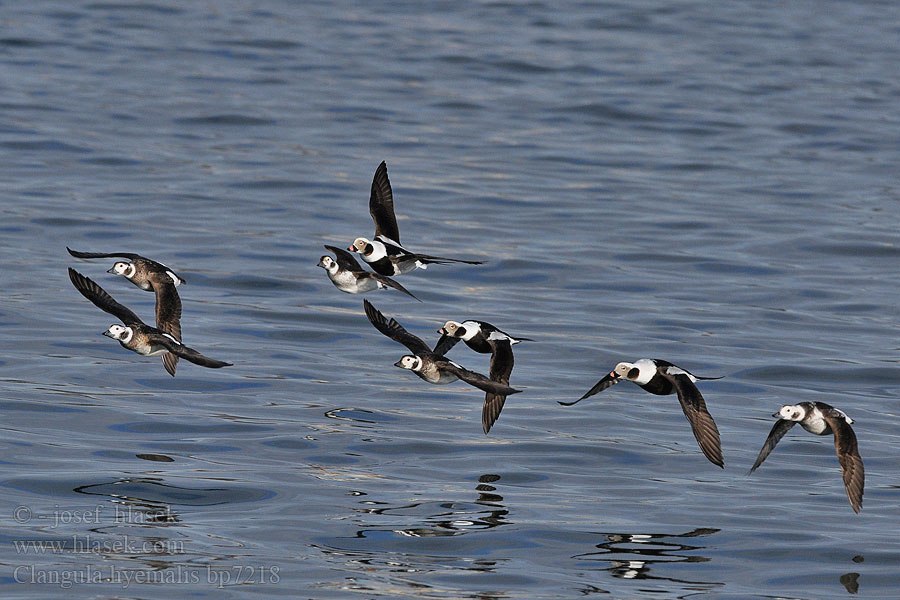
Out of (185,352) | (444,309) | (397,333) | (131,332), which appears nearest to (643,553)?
(397,333)

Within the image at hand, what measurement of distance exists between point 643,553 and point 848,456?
1897mm

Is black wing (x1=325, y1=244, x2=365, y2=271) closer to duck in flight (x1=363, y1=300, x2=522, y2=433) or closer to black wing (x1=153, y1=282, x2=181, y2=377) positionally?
duck in flight (x1=363, y1=300, x2=522, y2=433)

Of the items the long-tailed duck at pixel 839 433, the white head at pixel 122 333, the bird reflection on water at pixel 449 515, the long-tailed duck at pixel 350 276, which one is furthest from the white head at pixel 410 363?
the long-tailed duck at pixel 839 433

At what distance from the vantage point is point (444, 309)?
2188cm

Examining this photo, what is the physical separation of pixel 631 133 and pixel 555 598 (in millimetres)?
28185

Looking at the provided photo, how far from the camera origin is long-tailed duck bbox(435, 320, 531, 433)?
13734 millimetres

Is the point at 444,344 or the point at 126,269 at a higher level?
the point at 126,269

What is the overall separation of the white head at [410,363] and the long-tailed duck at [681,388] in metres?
1.57

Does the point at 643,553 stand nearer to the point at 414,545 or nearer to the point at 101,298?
the point at 414,545

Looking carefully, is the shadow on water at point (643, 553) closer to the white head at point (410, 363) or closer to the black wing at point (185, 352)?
the white head at point (410, 363)

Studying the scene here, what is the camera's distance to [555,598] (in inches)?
453

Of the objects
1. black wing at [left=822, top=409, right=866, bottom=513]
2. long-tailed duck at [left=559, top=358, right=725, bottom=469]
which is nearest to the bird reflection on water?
long-tailed duck at [left=559, top=358, right=725, bottom=469]

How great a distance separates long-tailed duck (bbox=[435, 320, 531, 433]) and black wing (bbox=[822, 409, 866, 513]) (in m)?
2.93

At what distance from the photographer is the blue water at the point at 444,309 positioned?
12523mm
